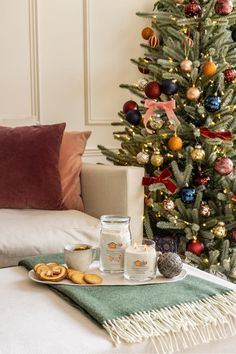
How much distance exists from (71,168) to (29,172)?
252 mm

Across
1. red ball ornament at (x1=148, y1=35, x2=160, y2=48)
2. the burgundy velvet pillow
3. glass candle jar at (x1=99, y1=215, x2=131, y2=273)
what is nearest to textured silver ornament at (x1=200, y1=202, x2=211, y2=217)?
the burgundy velvet pillow

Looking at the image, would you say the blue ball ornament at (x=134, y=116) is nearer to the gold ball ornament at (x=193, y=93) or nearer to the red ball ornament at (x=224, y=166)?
the gold ball ornament at (x=193, y=93)

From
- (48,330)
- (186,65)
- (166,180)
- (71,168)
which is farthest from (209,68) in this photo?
(48,330)

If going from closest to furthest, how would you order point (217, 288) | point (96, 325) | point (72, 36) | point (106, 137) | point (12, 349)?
point (12, 349), point (96, 325), point (217, 288), point (72, 36), point (106, 137)

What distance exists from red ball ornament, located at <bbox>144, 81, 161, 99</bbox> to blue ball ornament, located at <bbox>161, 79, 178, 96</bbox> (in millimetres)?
42

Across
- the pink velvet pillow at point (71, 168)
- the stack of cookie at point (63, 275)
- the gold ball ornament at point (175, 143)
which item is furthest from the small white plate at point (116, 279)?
the gold ball ornament at point (175, 143)

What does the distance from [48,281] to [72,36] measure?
206 centimetres

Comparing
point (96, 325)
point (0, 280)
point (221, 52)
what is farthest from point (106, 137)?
point (96, 325)

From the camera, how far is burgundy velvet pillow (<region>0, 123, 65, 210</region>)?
6.61 feet

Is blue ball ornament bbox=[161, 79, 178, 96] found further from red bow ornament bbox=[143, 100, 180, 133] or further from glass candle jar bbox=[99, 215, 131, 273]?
glass candle jar bbox=[99, 215, 131, 273]

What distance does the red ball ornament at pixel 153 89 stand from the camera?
2.34m

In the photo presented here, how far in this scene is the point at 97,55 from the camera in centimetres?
298

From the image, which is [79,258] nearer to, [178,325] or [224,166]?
[178,325]

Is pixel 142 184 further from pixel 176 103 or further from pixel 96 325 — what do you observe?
pixel 96 325
